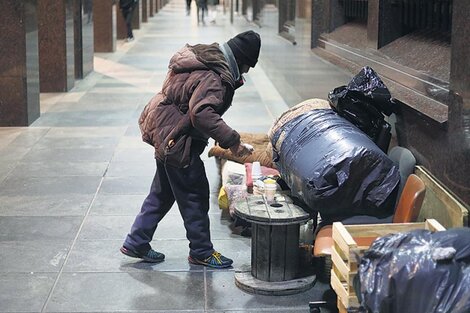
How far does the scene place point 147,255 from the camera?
5.59 metres

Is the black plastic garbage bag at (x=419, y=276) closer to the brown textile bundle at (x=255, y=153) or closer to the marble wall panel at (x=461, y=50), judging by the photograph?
the marble wall panel at (x=461, y=50)

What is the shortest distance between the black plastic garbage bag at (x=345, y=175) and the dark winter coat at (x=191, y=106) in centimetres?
50

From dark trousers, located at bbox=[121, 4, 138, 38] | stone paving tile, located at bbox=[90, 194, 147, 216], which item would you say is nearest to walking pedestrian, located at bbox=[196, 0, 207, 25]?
dark trousers, located at bbox=[121, 4, 138, 38]

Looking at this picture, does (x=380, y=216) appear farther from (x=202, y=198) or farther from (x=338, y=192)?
(x=202, y=198)

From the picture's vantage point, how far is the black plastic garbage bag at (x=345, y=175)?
15.6ft

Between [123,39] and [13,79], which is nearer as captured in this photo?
[13,79]

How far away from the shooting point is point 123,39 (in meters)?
24.7

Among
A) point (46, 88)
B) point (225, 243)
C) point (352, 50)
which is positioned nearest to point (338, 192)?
point (225, 243)

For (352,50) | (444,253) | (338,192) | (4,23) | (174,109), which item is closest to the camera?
(444,253)

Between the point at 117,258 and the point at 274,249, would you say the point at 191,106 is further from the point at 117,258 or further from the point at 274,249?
the point at 117,258

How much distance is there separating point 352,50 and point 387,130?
2.43m

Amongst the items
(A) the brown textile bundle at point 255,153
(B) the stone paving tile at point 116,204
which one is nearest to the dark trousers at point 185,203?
(B) the stone paving tile at point 116,204

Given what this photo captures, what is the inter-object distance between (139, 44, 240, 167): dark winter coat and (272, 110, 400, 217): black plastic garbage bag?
50 centimetres

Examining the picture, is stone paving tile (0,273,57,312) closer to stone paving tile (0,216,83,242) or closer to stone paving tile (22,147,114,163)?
stone paving tile (0,216,83,242)
